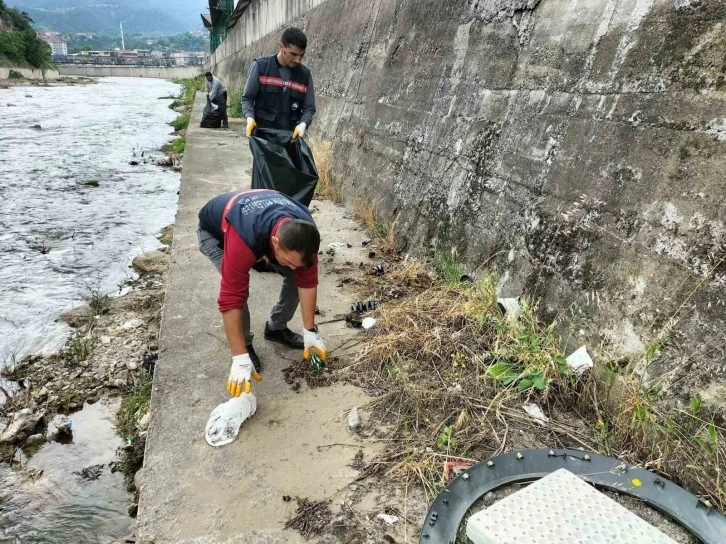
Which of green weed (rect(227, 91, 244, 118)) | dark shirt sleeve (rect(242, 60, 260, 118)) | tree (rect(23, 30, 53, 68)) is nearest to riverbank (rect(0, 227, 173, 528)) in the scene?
dark shirt sleeve (rect(242, 60, 260, 118))

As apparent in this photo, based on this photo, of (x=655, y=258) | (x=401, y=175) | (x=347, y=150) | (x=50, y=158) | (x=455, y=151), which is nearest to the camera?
(x=655, y=258)

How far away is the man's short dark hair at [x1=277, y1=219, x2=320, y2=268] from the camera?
2014 mm

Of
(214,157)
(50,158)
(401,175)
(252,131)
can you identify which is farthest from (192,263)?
(50,158)

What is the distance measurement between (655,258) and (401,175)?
2707 millimetres

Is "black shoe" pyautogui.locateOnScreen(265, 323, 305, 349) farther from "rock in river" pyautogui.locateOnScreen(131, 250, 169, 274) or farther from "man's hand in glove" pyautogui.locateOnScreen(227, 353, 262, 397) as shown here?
"rock in river" pyautogui.locateOnScreen(131, 250, 169, 274)

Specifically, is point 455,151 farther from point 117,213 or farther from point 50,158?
point 50,158

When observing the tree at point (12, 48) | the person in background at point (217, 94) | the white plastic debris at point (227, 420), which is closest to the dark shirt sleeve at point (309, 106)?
the white plastic debris at point (227, 420)

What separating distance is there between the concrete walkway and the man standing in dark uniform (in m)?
1.61

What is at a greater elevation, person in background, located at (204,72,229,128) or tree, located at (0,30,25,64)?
person in background, located at (204,72,229,128)

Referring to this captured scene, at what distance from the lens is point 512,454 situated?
76.0 inches

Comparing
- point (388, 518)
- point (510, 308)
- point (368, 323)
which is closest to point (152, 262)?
point (368, 323)

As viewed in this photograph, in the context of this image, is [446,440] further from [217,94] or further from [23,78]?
[23,78]

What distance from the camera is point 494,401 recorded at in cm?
222

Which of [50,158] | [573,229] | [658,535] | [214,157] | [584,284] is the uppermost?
[573,229]
